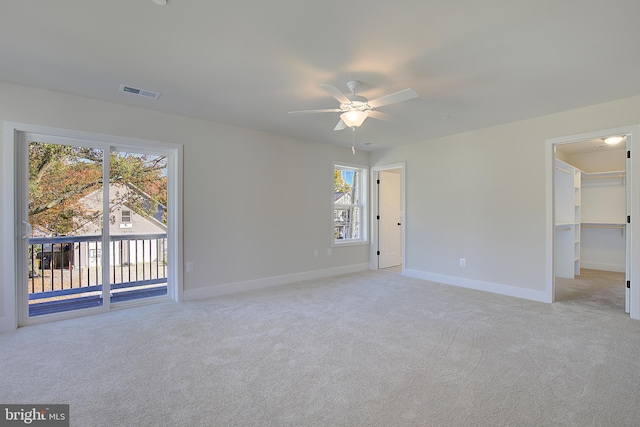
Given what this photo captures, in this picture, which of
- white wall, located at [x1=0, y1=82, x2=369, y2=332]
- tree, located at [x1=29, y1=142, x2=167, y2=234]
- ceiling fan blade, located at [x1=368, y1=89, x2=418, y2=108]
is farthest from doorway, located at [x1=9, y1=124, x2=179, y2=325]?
ceiling fan blade, located at [x1=368, y1=89, x2=418, y2=108]

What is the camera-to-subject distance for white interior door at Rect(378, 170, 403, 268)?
6.26 m

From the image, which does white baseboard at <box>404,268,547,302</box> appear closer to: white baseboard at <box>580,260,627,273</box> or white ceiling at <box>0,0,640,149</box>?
white ceiling at <box>0,0,640,149</box>

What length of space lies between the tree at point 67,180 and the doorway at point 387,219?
169 inches

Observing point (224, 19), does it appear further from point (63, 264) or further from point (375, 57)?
point (63, 264)

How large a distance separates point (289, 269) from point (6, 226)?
3.45 metres

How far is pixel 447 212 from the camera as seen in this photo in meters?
5.02

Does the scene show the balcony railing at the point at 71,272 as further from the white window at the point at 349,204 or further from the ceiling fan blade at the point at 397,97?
the ceiling fan blade at the point at 397,97

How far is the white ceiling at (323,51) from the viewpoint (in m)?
1.92

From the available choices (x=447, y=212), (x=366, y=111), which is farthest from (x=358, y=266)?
(x=366, y=111)

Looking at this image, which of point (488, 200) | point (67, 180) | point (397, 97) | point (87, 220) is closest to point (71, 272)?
point (87, 220)

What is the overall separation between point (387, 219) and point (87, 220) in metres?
5.10

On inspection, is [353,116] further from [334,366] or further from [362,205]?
[362,205]

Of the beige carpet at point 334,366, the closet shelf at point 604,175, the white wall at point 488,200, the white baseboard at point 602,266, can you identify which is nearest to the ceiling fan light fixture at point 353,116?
the beige carpet at point 334,366

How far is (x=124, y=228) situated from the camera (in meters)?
3.84
